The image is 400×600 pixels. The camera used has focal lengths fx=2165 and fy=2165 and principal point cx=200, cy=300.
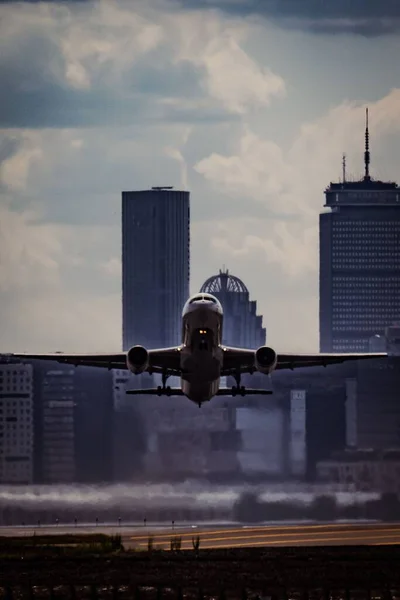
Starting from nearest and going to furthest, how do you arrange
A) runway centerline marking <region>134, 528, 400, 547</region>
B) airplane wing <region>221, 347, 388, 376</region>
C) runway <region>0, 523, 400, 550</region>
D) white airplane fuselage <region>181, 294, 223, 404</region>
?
white airplane fuselage <region>181, 294, 223, 404</region>, airplane wing <region>221, 347, 388, 376</region>, runway <region>0, 523, 400, 550</region>, runway centerline marking <region>134, 528, 400, 547</region>

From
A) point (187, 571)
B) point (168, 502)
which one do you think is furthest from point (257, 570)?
point (168, 502)

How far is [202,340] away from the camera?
117 metres

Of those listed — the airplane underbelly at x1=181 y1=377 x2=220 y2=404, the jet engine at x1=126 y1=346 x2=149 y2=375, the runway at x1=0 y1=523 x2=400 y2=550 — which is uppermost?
the jet engine at x1=126 y1=346 x2=149 y2=375

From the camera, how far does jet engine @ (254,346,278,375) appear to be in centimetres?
12162

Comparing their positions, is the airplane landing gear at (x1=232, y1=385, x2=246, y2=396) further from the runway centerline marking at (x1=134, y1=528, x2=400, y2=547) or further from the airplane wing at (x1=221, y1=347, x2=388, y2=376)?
the runway centerline marking at (x1=134, y1=528, x2=400, y2=547)

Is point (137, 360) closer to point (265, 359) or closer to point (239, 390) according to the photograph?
point (265, 359)

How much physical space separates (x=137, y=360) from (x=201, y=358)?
172 inches

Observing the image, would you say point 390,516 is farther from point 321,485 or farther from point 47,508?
Result: point 47,508

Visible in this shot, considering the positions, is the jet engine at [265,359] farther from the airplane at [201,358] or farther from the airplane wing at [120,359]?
the airplane wing at [120,359]

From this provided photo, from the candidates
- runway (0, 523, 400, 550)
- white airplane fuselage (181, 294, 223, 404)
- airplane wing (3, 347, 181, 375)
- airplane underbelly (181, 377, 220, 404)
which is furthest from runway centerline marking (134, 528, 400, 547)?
white airplane fuselage (181, 294, 223, 404)

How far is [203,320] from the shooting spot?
116 m

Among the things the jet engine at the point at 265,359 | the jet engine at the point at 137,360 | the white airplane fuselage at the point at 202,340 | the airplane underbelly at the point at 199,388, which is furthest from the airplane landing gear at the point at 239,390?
the jet engine at the point at 137,360

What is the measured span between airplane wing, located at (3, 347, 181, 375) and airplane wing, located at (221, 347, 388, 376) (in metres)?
3.12

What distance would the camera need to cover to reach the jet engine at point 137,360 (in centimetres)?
12000
